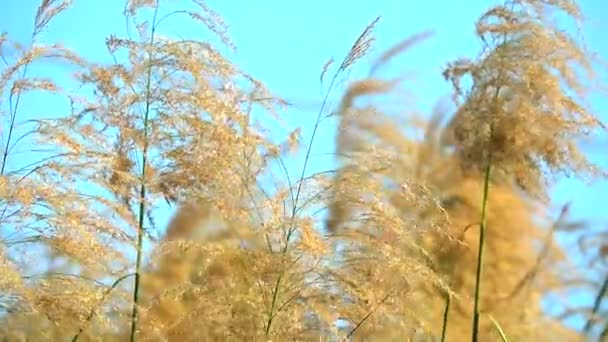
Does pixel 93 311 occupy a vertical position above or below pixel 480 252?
below

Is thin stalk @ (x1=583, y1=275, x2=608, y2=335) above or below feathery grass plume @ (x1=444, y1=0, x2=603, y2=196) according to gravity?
below

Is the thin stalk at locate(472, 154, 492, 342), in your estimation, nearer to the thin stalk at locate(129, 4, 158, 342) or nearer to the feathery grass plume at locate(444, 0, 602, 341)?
the feathery grass plume at locate(444, 0, 602, 341)

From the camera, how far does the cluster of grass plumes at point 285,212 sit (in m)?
3.52

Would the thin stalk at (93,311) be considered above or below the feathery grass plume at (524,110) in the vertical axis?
below

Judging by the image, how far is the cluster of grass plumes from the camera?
3518mm

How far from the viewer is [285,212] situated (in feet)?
11.8

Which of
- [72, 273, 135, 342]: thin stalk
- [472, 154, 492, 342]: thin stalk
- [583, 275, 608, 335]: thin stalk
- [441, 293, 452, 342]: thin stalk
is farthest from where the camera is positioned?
[583, 275, 608, 335]: thin stalk

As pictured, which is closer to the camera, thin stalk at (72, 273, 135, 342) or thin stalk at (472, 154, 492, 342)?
thin stalk at (72, 273, 135, 342)

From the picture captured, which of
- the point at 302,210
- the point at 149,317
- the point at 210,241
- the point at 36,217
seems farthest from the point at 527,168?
the point at 36,217

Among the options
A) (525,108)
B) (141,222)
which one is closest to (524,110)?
(525,108)

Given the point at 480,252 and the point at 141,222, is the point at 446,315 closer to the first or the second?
the point at 480,252

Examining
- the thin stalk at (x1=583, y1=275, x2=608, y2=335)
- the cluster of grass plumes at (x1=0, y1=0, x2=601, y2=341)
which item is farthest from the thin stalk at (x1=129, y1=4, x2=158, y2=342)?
the thin stalk at (x1=583, y1=275, x2=608, y2=335)

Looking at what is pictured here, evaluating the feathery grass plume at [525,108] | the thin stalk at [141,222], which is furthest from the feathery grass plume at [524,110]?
the thin stalk at [141,222]

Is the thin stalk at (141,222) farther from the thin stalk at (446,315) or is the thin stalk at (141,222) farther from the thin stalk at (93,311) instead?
the thin stalk at (446,315)
